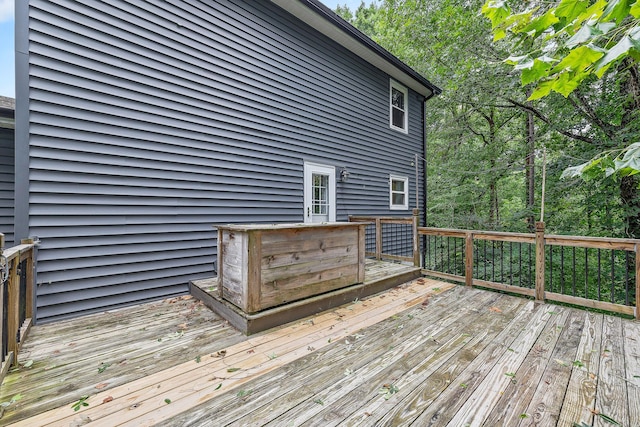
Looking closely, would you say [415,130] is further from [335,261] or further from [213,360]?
[213,360]

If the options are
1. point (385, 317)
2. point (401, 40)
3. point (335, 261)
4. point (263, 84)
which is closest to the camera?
point (385, 317)

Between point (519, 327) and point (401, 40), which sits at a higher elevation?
point (401, 40)

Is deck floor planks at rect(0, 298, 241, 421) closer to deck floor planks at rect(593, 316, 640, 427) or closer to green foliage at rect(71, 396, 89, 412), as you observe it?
green foliage at rect(71, 396, 89, 412)

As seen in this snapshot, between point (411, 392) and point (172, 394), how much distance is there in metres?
1.59

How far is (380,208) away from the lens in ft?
22.4

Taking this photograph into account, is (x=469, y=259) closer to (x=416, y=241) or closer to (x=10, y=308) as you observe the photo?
(x=416, y=241)

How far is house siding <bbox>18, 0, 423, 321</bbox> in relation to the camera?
2.76 metres

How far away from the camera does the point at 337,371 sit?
1.95 metres

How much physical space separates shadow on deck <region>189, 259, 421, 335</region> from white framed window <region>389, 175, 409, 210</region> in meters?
3.15

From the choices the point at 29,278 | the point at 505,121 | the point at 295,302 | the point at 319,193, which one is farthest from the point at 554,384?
the point at 505,121

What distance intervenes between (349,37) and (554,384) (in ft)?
20.4

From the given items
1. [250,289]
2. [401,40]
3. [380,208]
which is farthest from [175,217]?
[401,40]

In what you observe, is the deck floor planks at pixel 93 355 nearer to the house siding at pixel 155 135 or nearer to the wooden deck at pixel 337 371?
the wooden deck at pixel 337 371

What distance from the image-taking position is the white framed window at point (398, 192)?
283 inches
